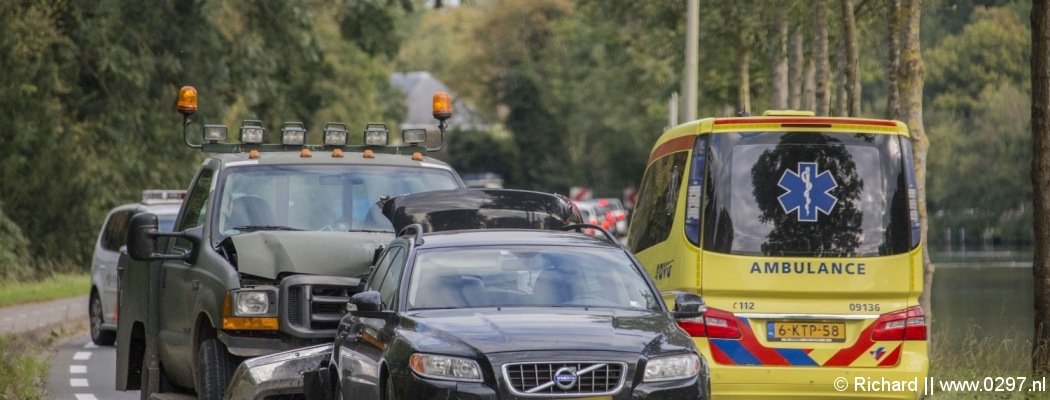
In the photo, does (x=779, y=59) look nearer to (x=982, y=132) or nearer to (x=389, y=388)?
(x=389, y=388)

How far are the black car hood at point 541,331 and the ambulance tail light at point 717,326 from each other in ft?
7.17

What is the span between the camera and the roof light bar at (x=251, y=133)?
1458 centimetres

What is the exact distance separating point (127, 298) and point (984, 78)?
4962 cm

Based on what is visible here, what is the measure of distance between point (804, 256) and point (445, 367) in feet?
12.8

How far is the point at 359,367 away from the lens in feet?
34.3

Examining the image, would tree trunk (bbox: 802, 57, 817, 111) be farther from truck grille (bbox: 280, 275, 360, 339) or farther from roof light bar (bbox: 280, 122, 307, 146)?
truck grille (bbox: 280, 275, 360, 339)

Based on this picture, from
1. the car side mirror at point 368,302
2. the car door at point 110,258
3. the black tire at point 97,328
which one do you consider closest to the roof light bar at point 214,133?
the car side mirror at point 368,302

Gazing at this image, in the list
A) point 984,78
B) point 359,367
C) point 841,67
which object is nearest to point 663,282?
point 359,367

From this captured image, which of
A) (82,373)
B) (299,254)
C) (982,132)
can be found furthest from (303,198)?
(982,132)

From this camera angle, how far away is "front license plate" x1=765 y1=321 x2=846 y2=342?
12570 millimetres

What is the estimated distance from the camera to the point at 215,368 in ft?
40.4

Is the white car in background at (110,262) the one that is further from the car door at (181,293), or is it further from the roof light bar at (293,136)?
the car door at (181,293)

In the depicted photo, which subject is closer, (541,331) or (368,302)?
(541,331)

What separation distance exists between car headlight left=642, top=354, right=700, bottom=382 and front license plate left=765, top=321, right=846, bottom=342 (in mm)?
2751
